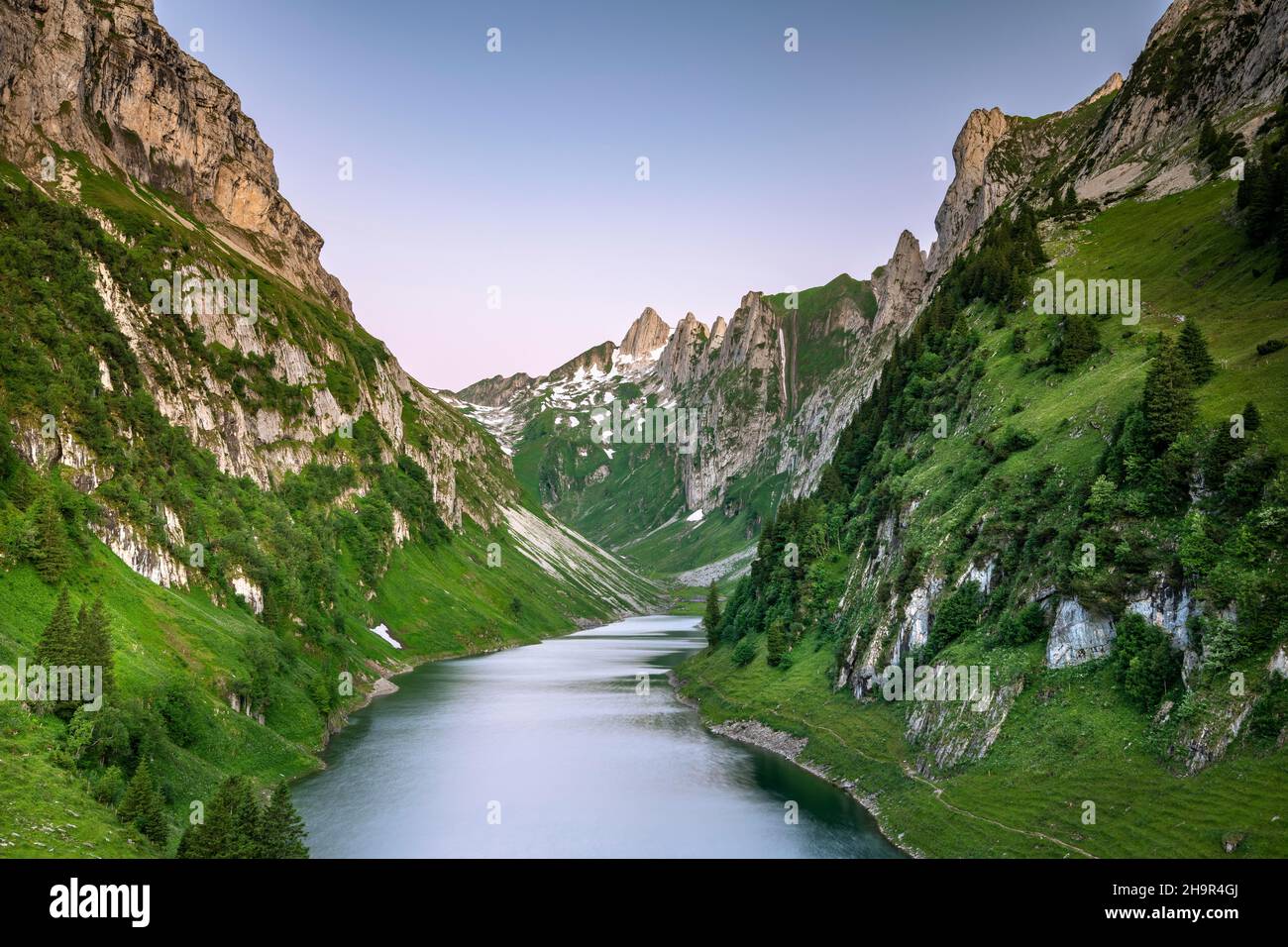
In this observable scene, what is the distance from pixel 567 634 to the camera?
193 meters

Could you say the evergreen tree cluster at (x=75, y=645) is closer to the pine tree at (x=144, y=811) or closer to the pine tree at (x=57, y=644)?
the pine tree at (x=57, y=644)

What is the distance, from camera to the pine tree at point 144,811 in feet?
120

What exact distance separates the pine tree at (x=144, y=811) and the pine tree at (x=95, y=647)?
36.5 feet

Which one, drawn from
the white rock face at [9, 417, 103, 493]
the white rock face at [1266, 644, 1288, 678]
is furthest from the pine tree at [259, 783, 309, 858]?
the white rock face at [9, 417, 103, 493]

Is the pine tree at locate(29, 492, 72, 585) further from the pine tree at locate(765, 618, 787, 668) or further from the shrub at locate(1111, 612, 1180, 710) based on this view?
the shrub at locate(1111, 612, 1180, 710)

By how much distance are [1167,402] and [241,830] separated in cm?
5784

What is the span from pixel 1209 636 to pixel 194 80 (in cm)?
23377

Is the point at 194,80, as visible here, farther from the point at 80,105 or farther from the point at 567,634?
the point at 567,634

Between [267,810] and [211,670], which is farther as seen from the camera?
[211,670]

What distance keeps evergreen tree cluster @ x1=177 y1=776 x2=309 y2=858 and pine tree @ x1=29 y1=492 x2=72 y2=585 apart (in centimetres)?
3033

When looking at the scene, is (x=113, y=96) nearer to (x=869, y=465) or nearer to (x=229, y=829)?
(x=869, y=465)

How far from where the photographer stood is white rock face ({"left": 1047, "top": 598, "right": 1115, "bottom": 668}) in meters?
47.2
